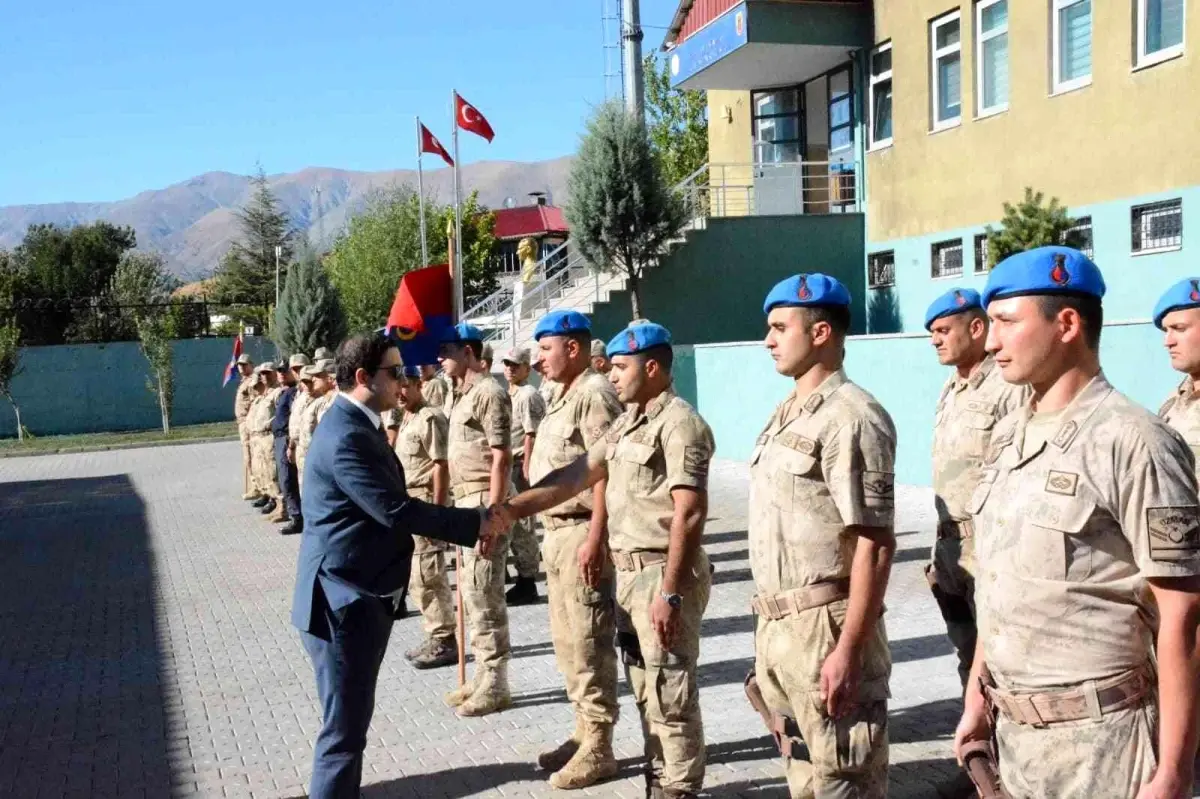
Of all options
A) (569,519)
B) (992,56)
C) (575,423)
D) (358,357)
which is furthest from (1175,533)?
(992,56)

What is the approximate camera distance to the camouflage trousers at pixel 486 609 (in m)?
6.41

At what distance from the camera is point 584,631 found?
527 centimetres

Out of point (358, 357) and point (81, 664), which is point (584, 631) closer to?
point (358, 357)

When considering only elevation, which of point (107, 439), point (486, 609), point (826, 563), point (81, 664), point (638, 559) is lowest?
point (107, 439)

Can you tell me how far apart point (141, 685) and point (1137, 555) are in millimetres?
6751

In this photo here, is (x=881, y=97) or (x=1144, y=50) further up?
(x=881, y=97)

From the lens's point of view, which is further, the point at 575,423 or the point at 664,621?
the point at 575,423

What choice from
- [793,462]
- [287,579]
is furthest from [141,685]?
[793,462]

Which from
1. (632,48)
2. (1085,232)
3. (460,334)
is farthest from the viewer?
(632,48)

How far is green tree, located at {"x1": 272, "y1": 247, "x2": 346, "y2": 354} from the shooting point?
116 ft

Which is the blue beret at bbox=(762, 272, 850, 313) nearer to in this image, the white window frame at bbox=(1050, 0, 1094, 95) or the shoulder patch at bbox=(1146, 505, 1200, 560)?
the shoulder patch at bbox=(1146, 505, 1200, 560)

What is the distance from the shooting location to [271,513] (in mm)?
15281

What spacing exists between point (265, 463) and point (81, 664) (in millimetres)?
7649

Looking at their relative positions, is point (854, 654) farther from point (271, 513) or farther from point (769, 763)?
point (271, 513)
